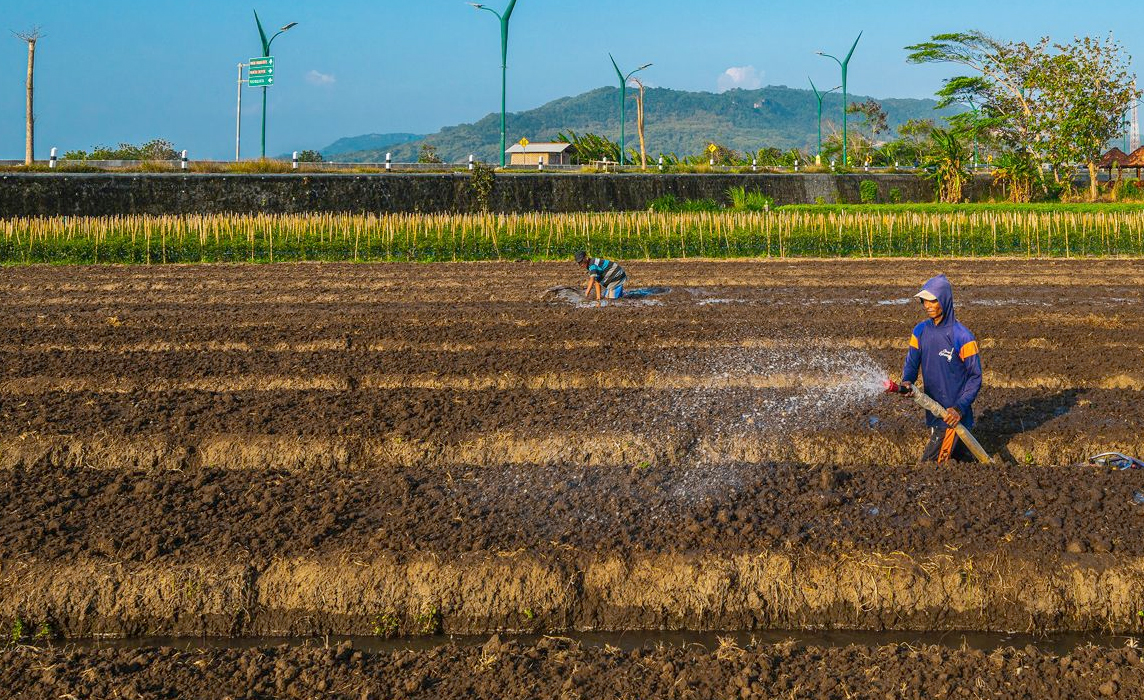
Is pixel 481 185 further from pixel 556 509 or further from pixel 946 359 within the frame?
pixel 556 509

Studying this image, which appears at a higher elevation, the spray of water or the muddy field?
the spray of water

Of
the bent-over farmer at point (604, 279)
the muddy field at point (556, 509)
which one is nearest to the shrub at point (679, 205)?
the bent-over farmer at point (604, 279)

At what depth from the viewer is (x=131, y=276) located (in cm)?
2236

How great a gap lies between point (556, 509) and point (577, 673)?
78.8 inches

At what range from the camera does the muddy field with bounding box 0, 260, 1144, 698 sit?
6.07 meters

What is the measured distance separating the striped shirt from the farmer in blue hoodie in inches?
Answer: 352

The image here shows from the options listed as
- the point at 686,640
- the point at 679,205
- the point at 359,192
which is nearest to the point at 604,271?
the point at 686,640

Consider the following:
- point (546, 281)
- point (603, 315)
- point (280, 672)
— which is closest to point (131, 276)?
Result: point (546, 281)

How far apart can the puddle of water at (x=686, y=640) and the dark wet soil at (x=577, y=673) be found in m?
0.48

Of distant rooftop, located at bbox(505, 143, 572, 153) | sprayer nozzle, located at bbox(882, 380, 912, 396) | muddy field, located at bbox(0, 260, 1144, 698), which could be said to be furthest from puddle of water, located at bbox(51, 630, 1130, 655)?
distant rooftop, located at bbox(505, 143, 572, 153)

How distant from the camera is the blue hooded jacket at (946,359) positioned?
7465 mm

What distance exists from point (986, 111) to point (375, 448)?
48154mm

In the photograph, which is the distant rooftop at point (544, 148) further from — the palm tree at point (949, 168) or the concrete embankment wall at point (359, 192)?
the concrete embankment wall at point (359, 192)

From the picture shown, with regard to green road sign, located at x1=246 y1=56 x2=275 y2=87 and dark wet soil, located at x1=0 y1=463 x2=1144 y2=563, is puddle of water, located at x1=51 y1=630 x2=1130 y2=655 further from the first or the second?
green road sign, located at x1=246 y1=56 x2=275 y2=87
